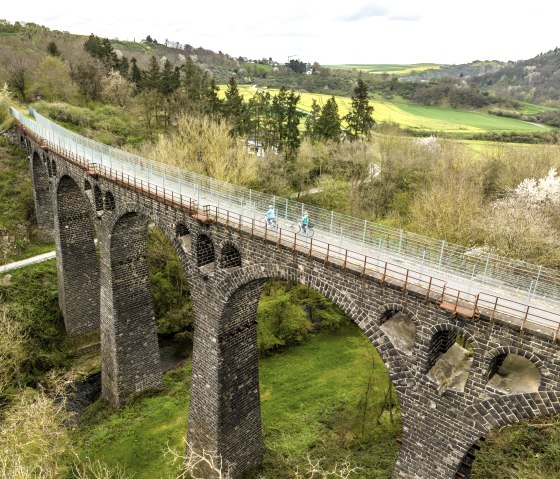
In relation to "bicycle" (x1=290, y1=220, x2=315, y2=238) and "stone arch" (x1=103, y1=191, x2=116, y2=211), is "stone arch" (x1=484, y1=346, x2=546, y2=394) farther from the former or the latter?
"stone arch" (x1=103, y1=191, x2=116, y2=211)

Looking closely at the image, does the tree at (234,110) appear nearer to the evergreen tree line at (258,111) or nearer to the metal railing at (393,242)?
the evergreen tree line at (258,111)

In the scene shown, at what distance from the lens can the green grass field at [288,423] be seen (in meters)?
24.3

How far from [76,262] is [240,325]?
20681 millimetres

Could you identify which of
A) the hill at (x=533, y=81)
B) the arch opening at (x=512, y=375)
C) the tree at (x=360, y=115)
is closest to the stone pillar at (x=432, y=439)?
the arch opening at (x=512, y=375)

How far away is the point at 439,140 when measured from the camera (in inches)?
1961

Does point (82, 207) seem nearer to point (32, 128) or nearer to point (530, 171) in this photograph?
point (32, 128)

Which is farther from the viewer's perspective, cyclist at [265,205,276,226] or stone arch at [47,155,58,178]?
stone arch at [47,155,58,178]

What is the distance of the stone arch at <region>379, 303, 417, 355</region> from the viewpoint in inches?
580

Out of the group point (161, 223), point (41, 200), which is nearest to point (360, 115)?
point (41, 200)

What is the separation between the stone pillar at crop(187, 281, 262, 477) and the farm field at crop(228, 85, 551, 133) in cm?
4956

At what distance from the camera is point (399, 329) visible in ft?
51.3

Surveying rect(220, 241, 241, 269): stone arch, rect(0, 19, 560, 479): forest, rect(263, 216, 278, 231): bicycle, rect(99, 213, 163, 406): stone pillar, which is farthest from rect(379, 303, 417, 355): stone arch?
rect(99, 213, 163, 406): stone pillar

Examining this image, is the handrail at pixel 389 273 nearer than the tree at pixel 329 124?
Yes

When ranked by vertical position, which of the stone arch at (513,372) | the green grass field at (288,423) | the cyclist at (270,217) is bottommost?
the green grass field at (288,423)
